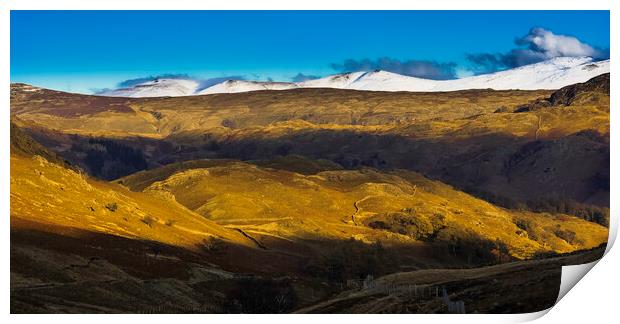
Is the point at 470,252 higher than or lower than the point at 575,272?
lower

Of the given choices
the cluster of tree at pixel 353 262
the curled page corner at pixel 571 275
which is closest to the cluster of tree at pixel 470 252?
the cluster of tree at pixel 353 262

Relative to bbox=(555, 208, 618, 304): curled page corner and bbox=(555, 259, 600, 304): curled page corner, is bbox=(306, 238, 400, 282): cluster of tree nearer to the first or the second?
bbox=(555, 259, 600, 304): curled page corner

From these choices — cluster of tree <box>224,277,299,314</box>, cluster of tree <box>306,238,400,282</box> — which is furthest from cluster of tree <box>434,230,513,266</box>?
cluster of tree <box>224,277,299,314</box>

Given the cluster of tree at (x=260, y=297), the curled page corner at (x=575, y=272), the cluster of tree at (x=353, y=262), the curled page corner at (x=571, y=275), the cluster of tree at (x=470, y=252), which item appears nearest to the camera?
the curled page corner at (x=571, y=275)

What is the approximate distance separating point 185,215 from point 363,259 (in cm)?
3371

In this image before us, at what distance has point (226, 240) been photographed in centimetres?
14838

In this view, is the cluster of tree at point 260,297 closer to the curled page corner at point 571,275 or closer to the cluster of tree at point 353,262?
the cluster of tree at point 353,262

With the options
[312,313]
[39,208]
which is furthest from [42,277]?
[39,208]

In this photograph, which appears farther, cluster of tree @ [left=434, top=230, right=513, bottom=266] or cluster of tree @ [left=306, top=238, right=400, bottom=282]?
cluster of tree @ [left=434, top=230, right=513, bottom=266]

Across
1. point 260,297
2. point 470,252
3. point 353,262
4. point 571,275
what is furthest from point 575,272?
point 470,252

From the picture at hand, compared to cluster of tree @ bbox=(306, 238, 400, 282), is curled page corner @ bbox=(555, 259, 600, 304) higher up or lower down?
higher up

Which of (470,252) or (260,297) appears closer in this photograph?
(260,297)

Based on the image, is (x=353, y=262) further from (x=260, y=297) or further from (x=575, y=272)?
(x=575, y=272)
